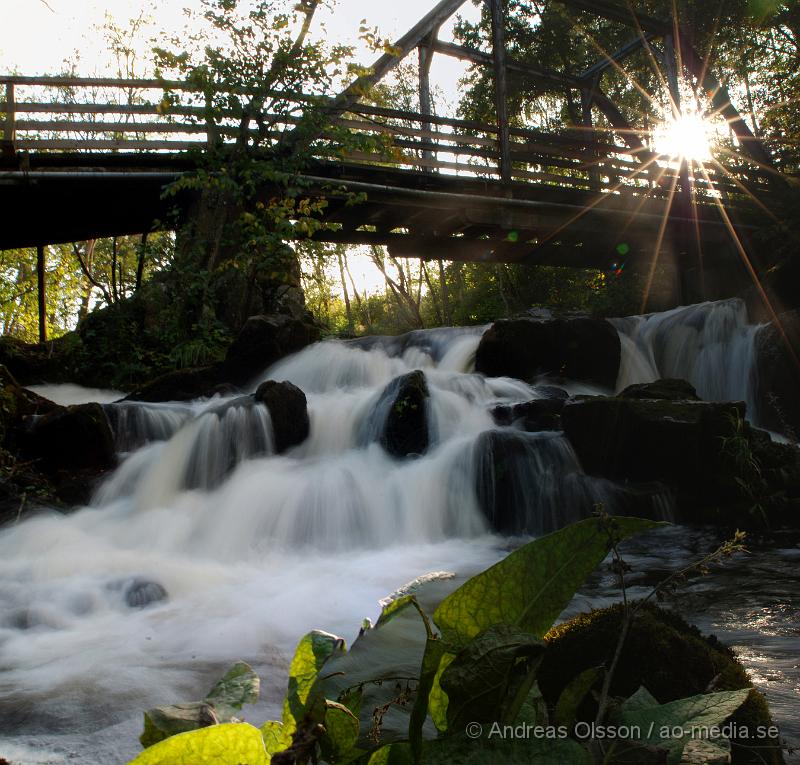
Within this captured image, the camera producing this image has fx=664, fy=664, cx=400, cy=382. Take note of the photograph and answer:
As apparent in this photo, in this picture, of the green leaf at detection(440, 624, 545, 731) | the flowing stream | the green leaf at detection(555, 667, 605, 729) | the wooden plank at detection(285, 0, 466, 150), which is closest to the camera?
the green leaf at detection(440, 624, 545, 731)

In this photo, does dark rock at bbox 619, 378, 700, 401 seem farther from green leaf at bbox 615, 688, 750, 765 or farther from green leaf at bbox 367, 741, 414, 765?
green leaf at bbox 367, 741, 414, 765

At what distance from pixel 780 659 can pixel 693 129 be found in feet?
56.7

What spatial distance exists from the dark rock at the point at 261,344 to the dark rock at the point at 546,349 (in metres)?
3.05

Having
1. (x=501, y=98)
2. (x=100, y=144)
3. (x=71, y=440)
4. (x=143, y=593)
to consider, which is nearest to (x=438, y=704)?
(x=143, y=593)

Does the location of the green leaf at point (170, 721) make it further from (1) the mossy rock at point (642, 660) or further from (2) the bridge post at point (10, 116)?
(2) the bridge post at point (10, 116)

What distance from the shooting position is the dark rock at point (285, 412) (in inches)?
290

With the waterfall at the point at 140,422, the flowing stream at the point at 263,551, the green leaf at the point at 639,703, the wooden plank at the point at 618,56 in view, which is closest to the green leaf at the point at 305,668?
the green leaf at the point at 639,703

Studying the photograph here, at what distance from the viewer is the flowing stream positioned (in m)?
2.75

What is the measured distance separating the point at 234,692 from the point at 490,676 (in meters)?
0.30

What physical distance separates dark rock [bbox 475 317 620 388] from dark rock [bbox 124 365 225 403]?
3.99 metres

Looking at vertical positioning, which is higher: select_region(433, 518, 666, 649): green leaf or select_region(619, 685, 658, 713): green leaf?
select_region(433, 518, 666, 649): green leaf

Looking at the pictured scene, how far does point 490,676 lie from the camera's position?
663 mm

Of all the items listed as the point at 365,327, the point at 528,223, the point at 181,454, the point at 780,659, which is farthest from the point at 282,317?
the point at 365,327

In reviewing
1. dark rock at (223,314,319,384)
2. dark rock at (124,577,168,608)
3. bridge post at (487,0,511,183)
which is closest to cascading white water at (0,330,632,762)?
dark rock at (124,577,168,608)
